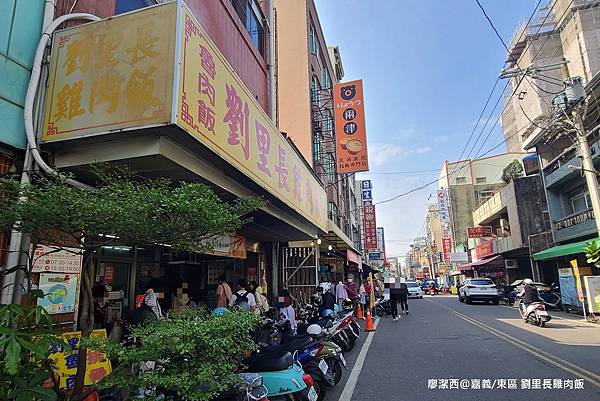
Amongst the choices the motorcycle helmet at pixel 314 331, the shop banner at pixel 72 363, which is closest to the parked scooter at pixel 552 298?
the motorcycle helmet at pixel 314 331

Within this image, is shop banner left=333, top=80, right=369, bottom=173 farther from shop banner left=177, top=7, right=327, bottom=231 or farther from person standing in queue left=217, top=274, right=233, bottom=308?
person standing in queue left=217, top=274, right=233, bottom=308

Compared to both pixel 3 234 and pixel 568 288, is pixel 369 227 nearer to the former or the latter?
pixel 568 288

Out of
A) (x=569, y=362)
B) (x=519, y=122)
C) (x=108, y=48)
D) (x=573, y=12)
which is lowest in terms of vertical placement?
(x=569, y=362)

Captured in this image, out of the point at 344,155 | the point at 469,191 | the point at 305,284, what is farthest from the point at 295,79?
the point at 469,191

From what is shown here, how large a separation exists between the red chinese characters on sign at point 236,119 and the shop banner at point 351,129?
510 inches

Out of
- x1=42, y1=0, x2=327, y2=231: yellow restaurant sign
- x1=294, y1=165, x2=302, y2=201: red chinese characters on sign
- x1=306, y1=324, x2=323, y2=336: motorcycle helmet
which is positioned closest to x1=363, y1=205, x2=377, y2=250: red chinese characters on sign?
x1=294, y1=165, x2=302, y2=201: red chinese characters on sign

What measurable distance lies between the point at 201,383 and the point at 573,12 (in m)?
36.6

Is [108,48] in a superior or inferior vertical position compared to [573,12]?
inferior

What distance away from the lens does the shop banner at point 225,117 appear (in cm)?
486

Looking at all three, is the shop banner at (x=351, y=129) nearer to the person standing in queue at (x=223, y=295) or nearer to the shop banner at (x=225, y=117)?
the shop banner at (x=225, y=117)

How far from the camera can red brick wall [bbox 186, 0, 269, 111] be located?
8.43 meters

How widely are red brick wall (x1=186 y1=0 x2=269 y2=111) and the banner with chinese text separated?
9.97 feet

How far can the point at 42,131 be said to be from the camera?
4879 mm

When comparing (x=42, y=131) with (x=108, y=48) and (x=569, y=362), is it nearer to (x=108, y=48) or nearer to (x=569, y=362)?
(x=108, y=48)
